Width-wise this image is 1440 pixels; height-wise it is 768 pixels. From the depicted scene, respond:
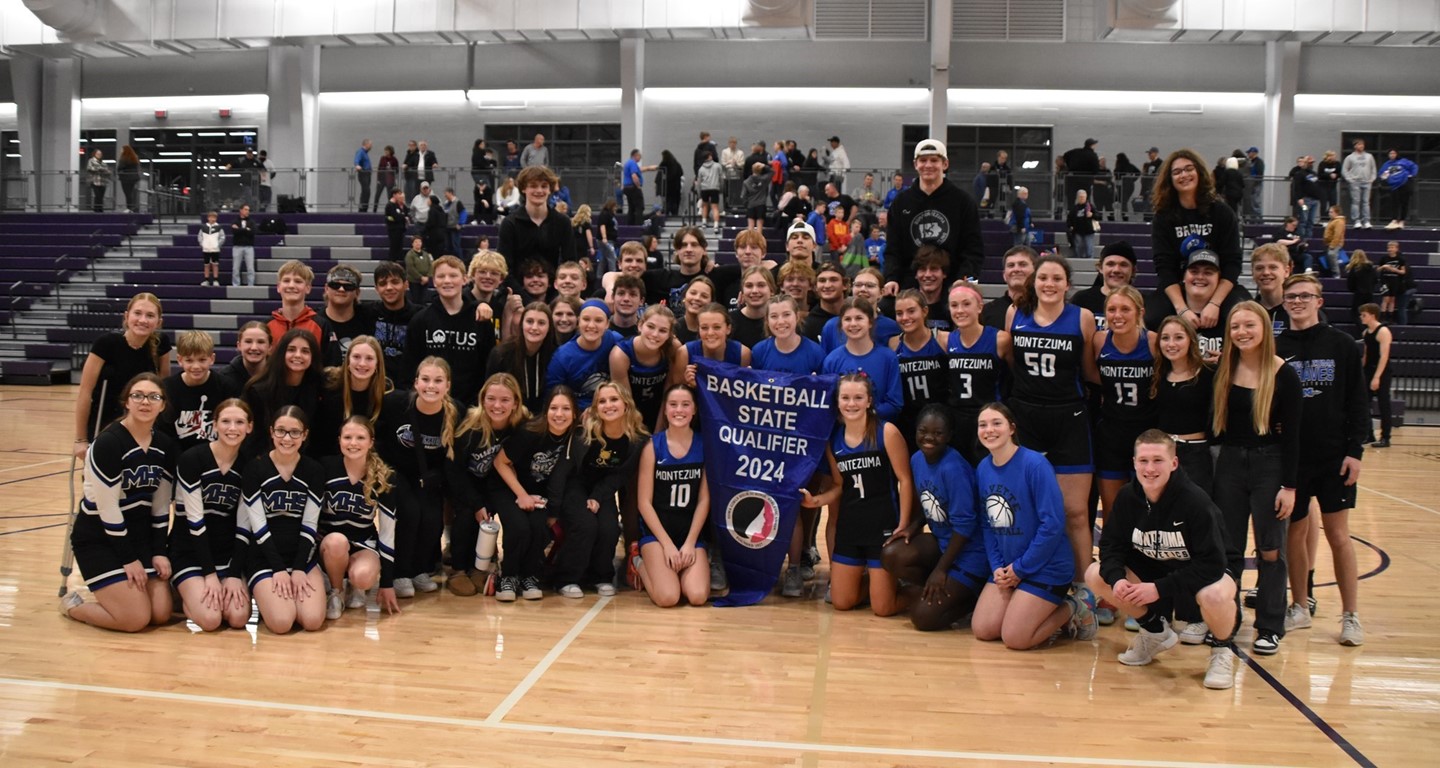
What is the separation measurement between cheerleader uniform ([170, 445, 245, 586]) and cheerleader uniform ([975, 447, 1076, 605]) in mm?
3701

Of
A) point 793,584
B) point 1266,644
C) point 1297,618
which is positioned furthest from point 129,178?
point 1266,644

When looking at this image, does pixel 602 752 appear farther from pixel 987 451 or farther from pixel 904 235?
pixel 904 235

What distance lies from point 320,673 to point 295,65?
924 inches

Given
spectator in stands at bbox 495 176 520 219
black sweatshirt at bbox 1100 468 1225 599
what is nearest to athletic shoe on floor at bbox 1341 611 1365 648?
black sweatshirt at bbox 1100 468 1225 599

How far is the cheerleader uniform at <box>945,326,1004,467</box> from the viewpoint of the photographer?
5.96 metres

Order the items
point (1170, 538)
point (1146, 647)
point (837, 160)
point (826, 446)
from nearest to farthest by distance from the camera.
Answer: point (1170, 538) < point (1146, 647) < point (826, 446) < point (837, 160)

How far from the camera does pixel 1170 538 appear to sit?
200 inches

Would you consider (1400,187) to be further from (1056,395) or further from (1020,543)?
(1020,543)

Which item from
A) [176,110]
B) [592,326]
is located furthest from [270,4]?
[592,326]

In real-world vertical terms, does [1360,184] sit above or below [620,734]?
above

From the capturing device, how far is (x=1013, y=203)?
1997 cm

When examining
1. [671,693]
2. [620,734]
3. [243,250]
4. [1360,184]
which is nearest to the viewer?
[620,734]

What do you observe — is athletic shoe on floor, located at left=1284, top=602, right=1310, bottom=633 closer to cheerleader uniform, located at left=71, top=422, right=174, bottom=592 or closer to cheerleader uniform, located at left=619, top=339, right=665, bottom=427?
cheerleader uniform, located at left=619, top=339, right=665, bottom=427

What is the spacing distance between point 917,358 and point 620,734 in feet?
9.01
